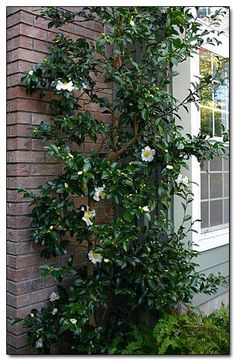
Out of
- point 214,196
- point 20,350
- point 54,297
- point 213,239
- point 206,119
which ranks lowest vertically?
point 20,350

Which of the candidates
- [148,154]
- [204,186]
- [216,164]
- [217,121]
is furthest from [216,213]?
[148,154]

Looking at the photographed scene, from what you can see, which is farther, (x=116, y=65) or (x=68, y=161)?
(x=116, y=65)

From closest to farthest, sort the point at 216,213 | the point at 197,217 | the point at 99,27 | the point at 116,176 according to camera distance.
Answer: the point at 116,176, the point at 99,27, the point at 197,217, the point at 216,213

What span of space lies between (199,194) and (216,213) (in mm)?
250

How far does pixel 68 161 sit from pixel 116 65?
564mm

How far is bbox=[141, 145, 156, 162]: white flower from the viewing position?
5.51 feet

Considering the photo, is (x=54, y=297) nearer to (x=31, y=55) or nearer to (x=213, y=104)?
(x=31, y=55)

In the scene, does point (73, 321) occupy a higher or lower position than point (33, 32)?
lower

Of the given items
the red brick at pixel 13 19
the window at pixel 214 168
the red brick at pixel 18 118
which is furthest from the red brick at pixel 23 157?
the window at pixel 214 168

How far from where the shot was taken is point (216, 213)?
234 centimetres

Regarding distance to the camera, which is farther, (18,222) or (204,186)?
(204,186)
